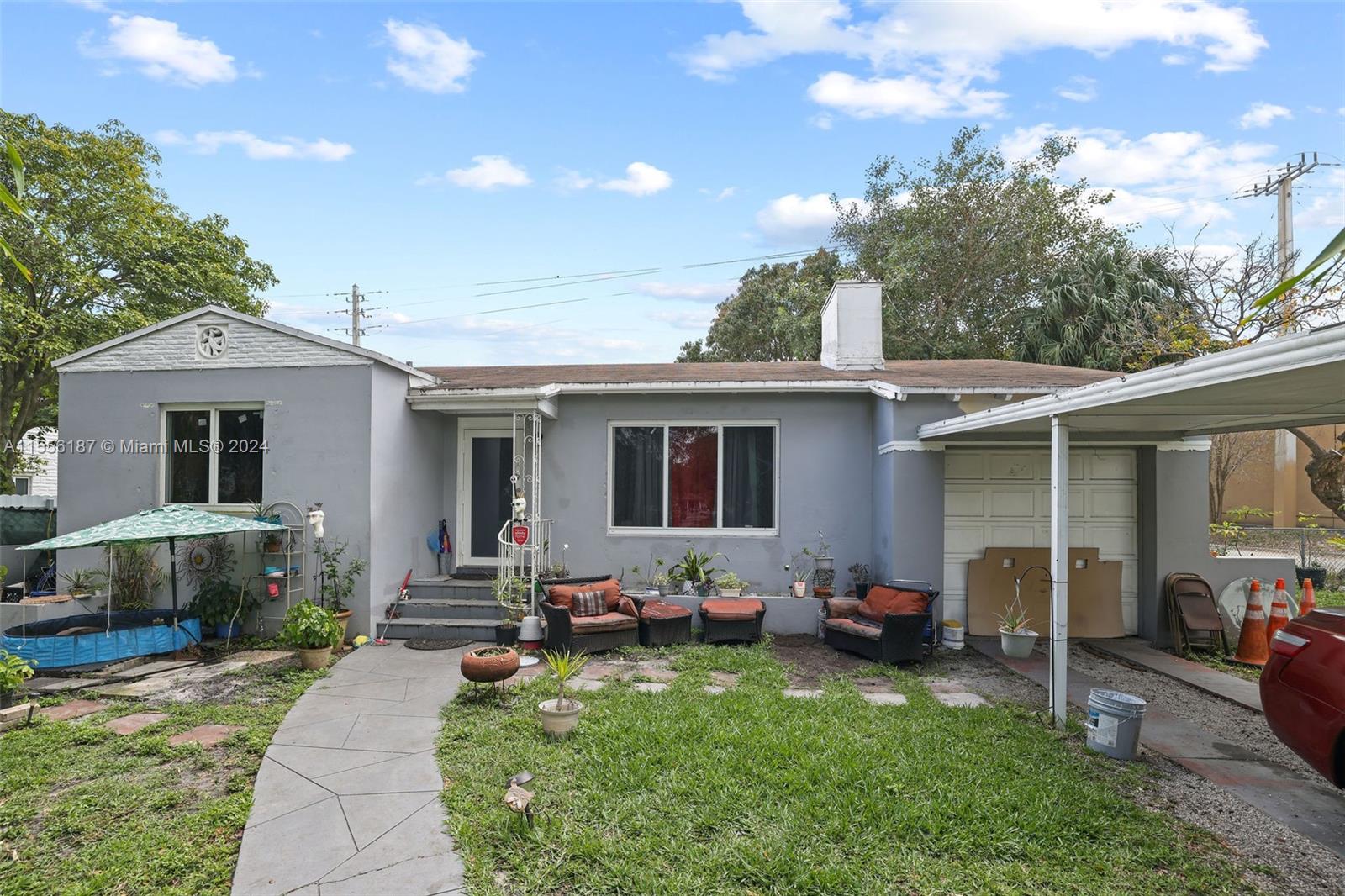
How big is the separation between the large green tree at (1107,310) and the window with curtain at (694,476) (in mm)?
9368

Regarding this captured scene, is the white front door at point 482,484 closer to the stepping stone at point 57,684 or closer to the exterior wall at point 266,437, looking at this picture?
the exterior wall at point 266,437

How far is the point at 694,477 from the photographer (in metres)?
9.92

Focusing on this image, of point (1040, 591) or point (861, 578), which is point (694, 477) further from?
point (1040, 591)

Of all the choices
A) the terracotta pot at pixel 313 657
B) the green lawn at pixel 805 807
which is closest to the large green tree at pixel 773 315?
the terracotta pot at pixel 313 657

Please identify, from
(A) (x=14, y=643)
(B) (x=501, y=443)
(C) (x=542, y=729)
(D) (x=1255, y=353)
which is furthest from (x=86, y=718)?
(D) (x=1255, y=353)

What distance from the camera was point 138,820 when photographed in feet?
14.4

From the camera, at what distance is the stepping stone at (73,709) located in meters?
6.13

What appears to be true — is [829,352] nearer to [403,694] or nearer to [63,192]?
[403,694]

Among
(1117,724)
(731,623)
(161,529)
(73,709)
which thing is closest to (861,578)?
(731,623)

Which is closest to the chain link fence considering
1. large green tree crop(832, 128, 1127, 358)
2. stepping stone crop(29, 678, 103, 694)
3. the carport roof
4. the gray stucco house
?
the gray stucco house

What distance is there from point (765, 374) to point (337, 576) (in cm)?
618

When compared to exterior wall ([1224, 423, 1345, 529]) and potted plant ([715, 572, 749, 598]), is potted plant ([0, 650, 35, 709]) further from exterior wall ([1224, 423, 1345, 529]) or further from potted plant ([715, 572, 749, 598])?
exterior wall ([1224, 423, 1345, 529])

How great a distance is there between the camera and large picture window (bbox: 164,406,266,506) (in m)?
9.04

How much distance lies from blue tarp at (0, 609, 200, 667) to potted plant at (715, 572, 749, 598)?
19.7 feet
